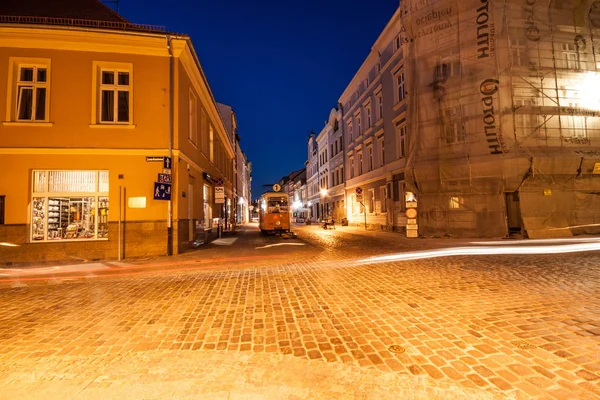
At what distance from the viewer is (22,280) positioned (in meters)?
7.93

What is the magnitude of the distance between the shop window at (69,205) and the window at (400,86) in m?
19.0

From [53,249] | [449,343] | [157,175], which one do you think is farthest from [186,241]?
[449,343]

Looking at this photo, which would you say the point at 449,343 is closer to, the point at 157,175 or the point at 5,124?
the point at 157,175

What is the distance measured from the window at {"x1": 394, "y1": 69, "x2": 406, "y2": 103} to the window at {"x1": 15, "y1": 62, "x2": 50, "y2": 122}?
64.5 ft

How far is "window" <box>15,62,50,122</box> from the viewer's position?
11.0 m

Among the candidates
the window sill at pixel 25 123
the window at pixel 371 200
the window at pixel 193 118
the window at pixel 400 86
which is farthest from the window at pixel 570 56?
the window sill at pixel 25 123

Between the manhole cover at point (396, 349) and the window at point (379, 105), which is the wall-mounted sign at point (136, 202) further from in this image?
the window at point (379, 105)

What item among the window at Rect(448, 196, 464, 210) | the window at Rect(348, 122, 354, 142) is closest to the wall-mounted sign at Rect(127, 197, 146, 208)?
the window at Rect(448, 196, 464, 210)

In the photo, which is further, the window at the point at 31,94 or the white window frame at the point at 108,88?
the white window frame at the point at 108,88

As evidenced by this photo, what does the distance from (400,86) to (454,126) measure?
6369 mm

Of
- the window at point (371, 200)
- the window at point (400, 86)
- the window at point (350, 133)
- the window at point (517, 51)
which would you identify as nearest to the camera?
the window at point (517, 51)

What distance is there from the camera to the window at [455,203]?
16666 millimetres

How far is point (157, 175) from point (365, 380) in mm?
10825

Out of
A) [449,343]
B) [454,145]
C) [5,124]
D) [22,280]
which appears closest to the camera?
[449,343]
